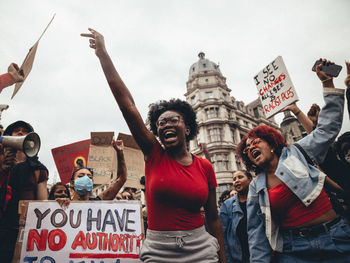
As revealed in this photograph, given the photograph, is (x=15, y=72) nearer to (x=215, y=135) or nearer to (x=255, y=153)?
(x=255, y=153)

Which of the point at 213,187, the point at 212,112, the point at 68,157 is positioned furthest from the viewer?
the point at 212,112

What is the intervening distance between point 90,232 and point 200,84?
30.1m

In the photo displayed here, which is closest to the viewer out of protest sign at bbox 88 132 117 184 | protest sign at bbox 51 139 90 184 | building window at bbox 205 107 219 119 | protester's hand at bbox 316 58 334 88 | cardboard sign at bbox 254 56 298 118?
protester's hand at bbox 316 58 334 88

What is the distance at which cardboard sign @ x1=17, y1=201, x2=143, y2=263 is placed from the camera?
2.59 metres

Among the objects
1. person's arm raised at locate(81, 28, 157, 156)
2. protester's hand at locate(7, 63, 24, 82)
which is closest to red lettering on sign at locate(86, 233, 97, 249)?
person's arm raised at locate(81, 28, 157, 156)

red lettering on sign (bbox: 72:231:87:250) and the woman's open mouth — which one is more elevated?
the woman's open mouth

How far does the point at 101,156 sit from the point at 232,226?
355 cm

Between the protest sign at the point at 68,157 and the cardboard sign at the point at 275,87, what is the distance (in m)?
4.59

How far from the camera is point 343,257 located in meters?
1.63

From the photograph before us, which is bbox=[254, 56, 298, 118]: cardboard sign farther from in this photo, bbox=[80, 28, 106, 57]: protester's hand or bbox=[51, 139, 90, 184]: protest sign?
bbox=[51, 139, 90, 184]: protest sign

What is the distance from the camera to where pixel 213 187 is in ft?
6.27

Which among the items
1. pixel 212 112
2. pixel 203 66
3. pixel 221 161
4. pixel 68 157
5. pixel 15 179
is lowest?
pixel 15 179

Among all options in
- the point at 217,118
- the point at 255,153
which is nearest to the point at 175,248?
the point at 255,153

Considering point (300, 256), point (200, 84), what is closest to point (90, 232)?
point (300, 256)
